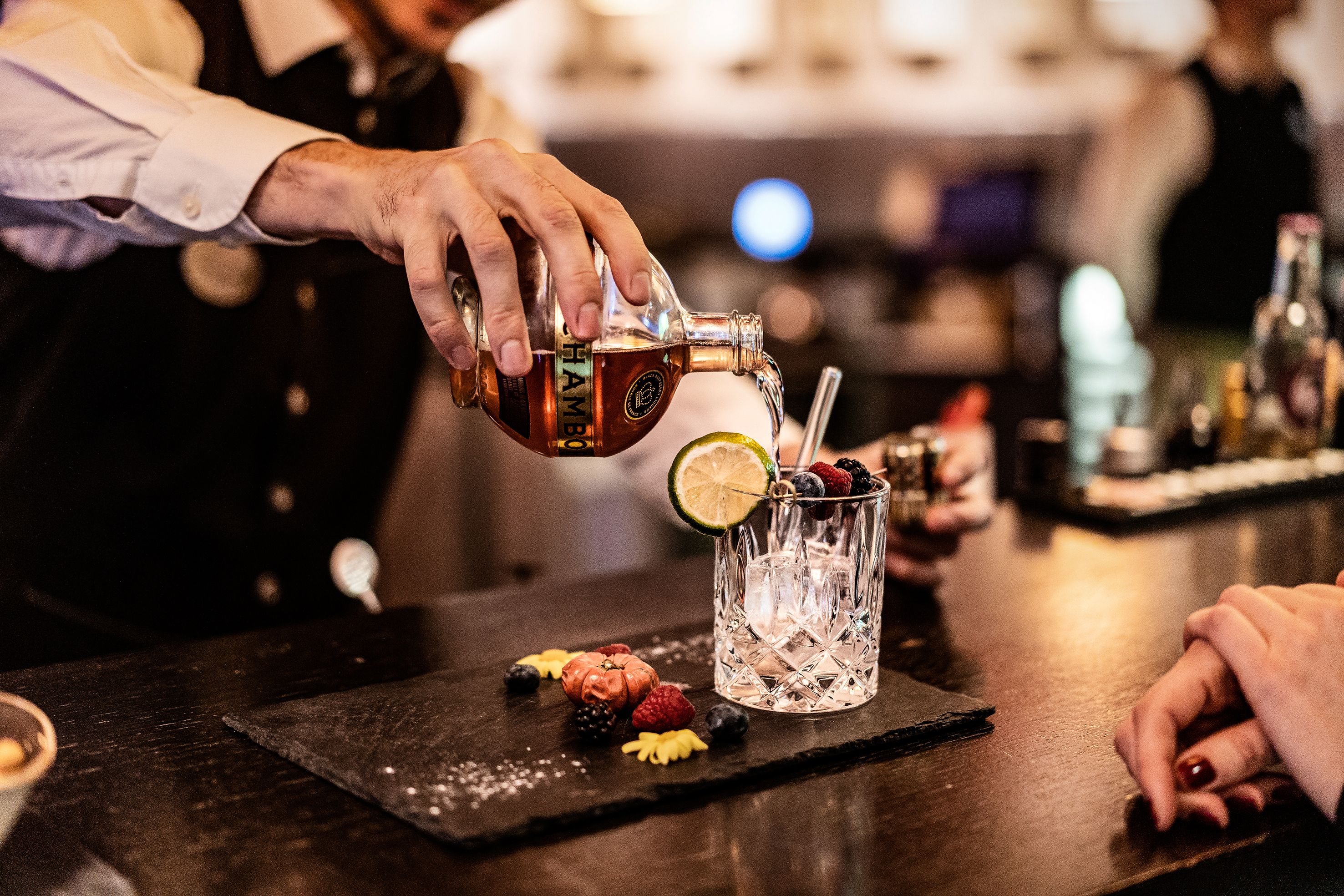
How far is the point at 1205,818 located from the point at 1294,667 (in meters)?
0.13

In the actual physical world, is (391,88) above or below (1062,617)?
above

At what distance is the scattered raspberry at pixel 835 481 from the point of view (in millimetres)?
1029

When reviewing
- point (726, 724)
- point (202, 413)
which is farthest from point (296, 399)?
point (726, 724)

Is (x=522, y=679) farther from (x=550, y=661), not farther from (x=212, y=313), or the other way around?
(x=212, y=313)

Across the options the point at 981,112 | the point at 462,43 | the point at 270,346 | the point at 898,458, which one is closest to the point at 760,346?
the point at 898,458

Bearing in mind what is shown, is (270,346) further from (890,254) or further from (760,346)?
(890,254)

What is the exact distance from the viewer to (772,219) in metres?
5.93

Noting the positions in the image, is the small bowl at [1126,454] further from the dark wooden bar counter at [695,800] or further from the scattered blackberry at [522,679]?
the scattered blackberry at [522,679]

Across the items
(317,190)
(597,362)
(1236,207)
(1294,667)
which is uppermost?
(1236,207)

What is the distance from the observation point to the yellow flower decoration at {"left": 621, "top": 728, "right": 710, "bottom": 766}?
90 centimetres

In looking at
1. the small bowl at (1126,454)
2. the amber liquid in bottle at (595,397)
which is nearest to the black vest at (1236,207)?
the small bowl at (1126,454)

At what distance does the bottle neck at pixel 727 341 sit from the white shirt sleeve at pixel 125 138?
A: 393 millimetres

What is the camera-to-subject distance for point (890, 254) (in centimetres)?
588

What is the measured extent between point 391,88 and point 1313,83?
4.65 metres
